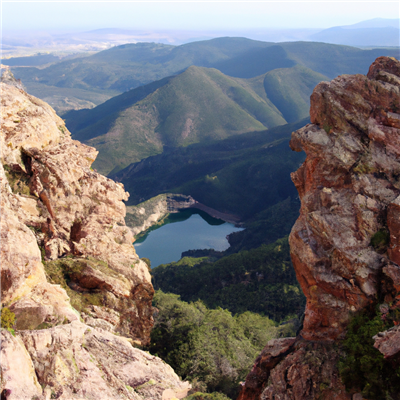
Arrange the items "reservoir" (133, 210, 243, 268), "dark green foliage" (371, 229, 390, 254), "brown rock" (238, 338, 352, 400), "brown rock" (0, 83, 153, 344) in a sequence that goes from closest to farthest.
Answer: "brown rock" (238, 338, 352, 400) → "dark green foliage" (371, 229, 390, 254) → "brown rock" (0, 83, 153, 344) → "reservoir" (133, 210, 243, 268)

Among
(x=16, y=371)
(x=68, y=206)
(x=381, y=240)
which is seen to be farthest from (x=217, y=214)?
(x=16, y=371)

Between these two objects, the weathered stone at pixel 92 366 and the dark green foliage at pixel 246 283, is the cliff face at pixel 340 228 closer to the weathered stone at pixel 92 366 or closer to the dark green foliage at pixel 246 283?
the weathered stone at pixel 92 366

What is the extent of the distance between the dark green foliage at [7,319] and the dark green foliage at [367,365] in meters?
16.3

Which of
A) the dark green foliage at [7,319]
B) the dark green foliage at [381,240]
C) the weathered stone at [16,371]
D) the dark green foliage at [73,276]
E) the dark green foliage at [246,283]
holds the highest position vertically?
the dark green foliage at [381,240]

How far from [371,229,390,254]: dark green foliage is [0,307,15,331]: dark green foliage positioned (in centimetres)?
1902

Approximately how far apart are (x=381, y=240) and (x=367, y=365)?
21.7ft

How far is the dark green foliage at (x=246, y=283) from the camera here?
65.9 m

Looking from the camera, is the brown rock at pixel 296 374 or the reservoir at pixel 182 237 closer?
the brown rock at pixel 296 374

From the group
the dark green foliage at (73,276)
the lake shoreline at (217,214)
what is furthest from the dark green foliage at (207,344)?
→ the lake shoreline at (217,214)

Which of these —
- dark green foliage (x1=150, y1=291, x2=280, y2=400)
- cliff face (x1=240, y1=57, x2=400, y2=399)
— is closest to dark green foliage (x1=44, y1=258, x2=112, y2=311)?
dark green foliage (x1=150, y1=291, x2=280, y2=400)

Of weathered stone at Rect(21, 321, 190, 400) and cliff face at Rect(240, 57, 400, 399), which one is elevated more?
cliff face at Rect(240, 57, 400, 399)

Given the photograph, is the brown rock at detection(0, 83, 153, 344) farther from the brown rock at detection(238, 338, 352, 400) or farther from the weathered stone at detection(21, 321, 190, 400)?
the brown rock at detection(238, 338, 352, 400)

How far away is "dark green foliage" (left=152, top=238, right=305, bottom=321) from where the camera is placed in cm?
6588

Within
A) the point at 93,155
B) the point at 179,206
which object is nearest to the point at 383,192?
the point at 93,155
